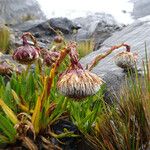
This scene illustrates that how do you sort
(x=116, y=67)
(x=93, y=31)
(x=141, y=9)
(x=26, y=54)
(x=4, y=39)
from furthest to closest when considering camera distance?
(x=141, y=9), (x=93, y=31), (x=4, y=39), (x=116, y=67), (x=26, y=54)

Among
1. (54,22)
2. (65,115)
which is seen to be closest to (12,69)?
(65,115)

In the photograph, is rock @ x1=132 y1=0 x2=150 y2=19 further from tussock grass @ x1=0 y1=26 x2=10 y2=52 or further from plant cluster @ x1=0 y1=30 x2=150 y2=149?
plant cluster @ x1=0 y1=30 x2=150 y2=149

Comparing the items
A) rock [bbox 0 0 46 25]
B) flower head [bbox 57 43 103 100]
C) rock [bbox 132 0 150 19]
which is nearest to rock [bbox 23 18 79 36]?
rock [bbox 0 0 46 25]

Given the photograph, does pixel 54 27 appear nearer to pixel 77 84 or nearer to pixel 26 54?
pixel 26 54

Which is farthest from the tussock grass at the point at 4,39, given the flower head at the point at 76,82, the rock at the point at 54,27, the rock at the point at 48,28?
the flower head at the point at 76,82

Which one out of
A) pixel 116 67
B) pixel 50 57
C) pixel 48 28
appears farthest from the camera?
pixel 48 28

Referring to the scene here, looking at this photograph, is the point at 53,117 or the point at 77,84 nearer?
the point at 77,84

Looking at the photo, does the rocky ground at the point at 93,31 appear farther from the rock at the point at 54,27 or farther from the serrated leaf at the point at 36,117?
the serrated leaf at the point at 36,117

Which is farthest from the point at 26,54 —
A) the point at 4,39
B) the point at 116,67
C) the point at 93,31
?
the point at 93,31

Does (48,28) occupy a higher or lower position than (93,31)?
lower

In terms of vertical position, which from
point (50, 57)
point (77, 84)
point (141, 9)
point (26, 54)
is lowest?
point (141, 9)
